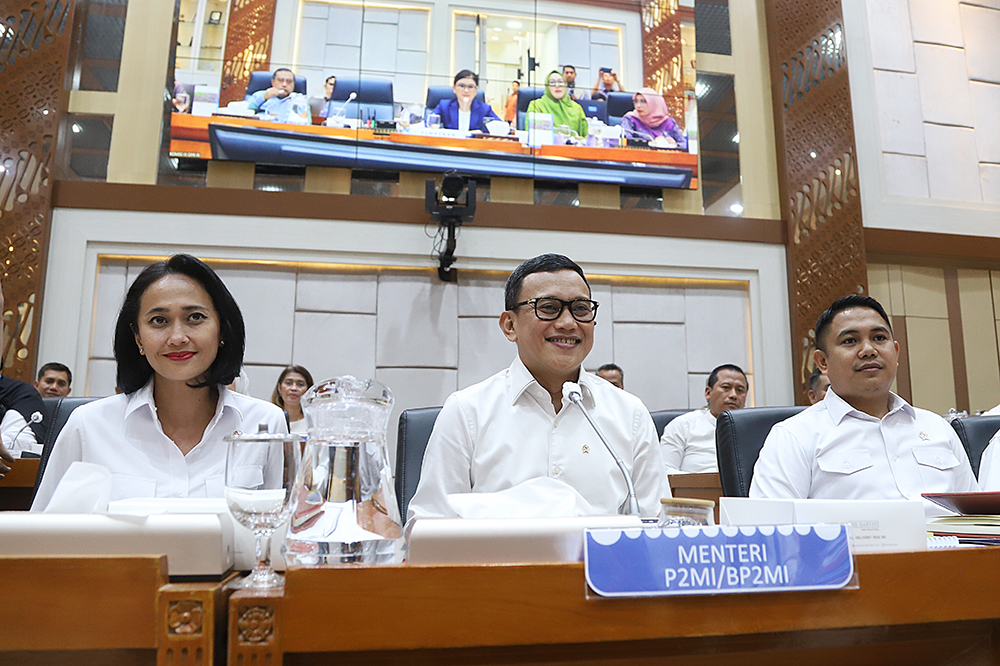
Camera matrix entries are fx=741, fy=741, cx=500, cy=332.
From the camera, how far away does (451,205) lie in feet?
14.5

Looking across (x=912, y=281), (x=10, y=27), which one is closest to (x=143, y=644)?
(x=10, y=27)

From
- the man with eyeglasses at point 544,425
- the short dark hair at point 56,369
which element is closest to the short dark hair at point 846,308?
the man with eyeglasses at point 544,425

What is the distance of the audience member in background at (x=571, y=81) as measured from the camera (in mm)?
4984

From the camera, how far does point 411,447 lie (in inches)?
67.5

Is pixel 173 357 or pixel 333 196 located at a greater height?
pixel 333 196

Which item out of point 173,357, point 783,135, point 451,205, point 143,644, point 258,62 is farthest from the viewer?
point 783,135

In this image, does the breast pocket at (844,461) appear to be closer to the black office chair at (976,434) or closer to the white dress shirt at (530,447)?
the black office chair at (976,434)

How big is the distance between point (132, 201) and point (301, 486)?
4.33 metres

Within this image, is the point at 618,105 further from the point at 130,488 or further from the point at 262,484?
the point at 262,484

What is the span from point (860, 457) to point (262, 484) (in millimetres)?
1626

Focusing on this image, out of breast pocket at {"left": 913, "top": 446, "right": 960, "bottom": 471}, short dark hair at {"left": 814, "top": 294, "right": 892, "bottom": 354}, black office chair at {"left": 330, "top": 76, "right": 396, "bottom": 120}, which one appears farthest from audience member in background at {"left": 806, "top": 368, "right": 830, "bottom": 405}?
black office chair at {"left": 330, "top": 76, "right": 396, "bottom": 120}

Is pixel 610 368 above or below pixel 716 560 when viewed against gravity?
above

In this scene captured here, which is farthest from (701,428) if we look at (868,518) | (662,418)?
(868,518)

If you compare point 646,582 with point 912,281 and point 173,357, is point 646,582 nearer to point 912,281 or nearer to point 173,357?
point 173,357
